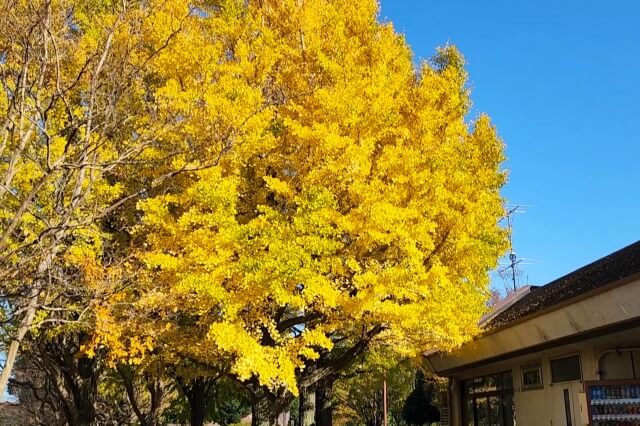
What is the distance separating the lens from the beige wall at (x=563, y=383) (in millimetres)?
10023

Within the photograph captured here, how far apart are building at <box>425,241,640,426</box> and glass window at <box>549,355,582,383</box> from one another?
19mm

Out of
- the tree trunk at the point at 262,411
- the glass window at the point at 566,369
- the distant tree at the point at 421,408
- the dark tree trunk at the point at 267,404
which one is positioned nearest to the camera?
the glass window at the point at 566,369

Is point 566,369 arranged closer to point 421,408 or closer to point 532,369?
point 532,369

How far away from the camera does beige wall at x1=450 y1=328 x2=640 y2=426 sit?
1002cm

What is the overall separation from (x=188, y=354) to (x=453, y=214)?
5.72 meters

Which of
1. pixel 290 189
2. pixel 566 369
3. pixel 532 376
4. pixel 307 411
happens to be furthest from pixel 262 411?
pixel 566 369

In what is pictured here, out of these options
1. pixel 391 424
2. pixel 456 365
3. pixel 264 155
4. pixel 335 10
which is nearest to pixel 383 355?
pixel 456 365

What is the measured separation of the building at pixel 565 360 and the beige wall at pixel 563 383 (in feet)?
0.05

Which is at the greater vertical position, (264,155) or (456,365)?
(264,155)

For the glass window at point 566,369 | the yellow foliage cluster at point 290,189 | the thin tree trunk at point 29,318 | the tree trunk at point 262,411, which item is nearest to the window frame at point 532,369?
the glass window at point 566,369

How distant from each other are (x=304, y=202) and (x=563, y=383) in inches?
257

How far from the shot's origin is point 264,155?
35.8 feet

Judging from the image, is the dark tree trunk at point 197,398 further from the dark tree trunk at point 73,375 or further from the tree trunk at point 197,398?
the dark tree trunk at point 73,375

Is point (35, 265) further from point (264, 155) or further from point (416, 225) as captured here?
point (416, 225)
